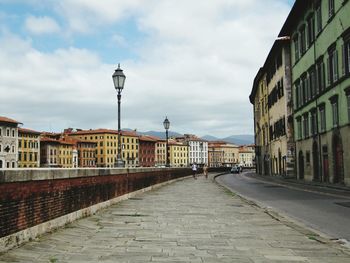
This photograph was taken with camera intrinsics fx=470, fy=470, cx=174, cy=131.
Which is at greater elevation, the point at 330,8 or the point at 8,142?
the point at 330,8

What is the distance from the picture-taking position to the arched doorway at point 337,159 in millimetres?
28844

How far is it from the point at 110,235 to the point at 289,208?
819cm

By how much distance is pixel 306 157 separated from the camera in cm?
3878

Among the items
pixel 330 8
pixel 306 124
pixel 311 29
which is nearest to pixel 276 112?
pixel 306 124

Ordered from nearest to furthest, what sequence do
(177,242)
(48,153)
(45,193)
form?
1. (177,242)
2. (45,193)
3. (48,153)

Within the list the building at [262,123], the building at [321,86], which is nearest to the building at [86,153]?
the building at [262,123]

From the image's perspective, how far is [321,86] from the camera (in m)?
32.8

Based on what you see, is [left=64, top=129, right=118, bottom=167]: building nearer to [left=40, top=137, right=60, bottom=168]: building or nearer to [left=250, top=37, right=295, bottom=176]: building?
[left=40, top=137, right=60, bottom=168]: building

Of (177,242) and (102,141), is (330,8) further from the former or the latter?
(102,141)

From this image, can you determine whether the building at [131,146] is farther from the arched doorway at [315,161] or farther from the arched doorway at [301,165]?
the arched doorway at [315,161]

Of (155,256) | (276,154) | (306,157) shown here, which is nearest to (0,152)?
(276,154)

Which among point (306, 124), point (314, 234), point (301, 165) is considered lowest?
point (314, 234)

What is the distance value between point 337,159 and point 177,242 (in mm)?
24274

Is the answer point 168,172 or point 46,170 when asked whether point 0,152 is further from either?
point 46,170
